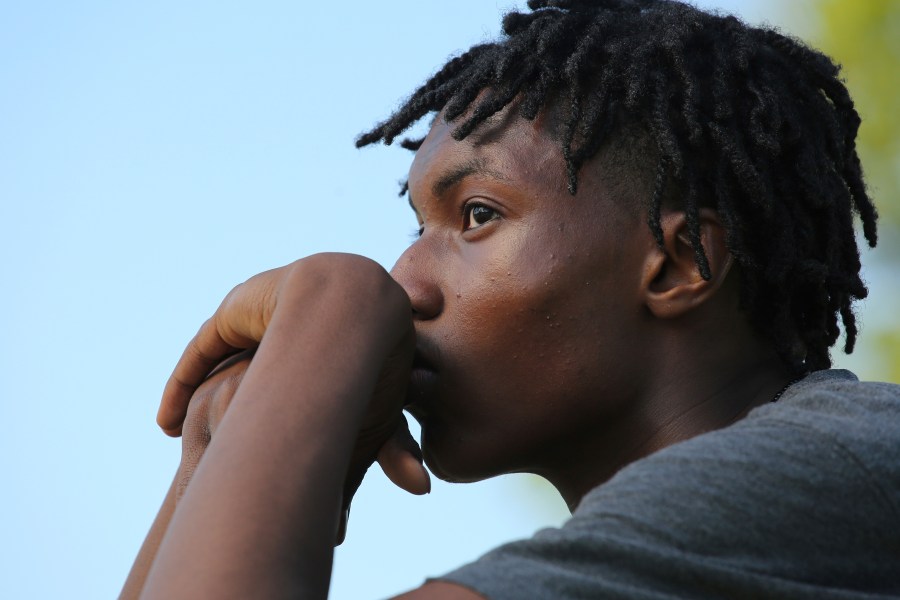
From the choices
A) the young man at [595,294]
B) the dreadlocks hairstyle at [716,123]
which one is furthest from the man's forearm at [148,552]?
the dreadlocks hairstyle at [716,123]

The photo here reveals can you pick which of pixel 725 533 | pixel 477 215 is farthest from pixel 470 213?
pixel 725 533

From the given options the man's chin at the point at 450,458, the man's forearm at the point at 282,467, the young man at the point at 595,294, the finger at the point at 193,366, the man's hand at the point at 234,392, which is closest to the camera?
the man's forearm at the point at 282,467

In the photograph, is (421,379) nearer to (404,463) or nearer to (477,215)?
(404,463)

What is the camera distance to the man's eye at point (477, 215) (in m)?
2.17

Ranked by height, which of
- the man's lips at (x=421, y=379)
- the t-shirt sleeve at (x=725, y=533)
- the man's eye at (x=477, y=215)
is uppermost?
the man's eye at (x=477, y=215)

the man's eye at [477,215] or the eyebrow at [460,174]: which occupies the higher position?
the eyebrow at [460,174]

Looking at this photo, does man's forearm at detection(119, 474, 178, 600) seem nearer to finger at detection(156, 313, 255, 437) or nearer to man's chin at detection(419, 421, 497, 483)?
finger at detection(156, 313, 255, 437)

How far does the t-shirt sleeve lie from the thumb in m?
0.45

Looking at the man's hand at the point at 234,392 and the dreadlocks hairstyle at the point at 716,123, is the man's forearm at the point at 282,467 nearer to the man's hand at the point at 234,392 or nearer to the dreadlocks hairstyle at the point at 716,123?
the man's hand at the point at 234,392

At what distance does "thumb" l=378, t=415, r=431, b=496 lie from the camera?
1998 mm

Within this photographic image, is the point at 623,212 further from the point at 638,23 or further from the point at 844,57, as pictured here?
the point at 844,57

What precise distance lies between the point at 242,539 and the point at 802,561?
0.68 meters

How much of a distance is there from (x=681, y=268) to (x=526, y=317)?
0.28 meters

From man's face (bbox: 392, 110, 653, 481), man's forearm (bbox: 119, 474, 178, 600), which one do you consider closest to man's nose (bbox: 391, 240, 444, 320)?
man's face (bbox: 392, 110, 653, 481)
